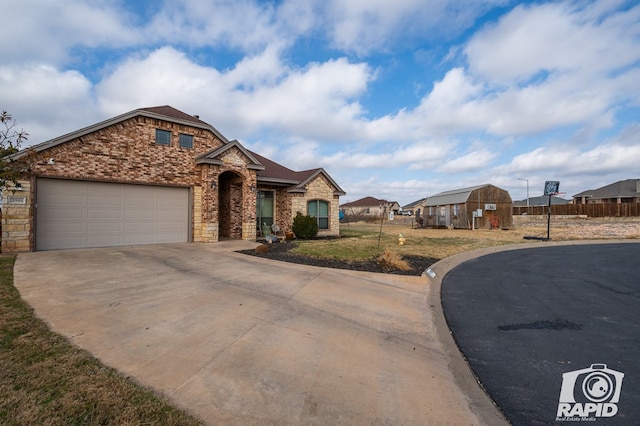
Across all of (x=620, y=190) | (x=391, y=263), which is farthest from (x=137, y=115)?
(x=620, y=190)

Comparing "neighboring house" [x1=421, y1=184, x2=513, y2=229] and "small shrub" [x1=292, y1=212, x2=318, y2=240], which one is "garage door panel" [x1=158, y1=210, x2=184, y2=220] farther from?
"neighboring house" [x1=421, y1=184, x2=513, y2=229]

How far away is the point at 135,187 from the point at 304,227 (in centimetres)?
819

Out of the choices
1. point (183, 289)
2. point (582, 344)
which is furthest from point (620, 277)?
point (183, 289)

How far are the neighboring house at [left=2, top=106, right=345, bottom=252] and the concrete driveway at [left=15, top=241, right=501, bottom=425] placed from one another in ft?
13.5

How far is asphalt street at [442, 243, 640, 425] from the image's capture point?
3.17 m

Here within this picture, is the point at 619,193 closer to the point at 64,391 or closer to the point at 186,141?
the point at 186,141

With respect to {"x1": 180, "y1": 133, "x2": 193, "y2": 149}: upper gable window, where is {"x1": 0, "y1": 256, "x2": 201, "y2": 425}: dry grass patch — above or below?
below

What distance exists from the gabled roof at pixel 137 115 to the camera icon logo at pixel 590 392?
13519 millimetres

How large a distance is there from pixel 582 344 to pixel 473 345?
1.45 metres

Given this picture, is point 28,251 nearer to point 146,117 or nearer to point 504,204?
point 146,117

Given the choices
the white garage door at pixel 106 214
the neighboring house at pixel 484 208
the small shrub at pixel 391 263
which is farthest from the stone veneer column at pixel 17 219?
the neighboring house at pixel 484 208

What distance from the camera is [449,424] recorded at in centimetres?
287

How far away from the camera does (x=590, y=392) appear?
3.35 meters

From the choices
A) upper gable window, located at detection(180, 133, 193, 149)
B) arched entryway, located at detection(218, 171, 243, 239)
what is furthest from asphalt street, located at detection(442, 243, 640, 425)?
upper gable window, located at detection(180, 133, 193, 149)
